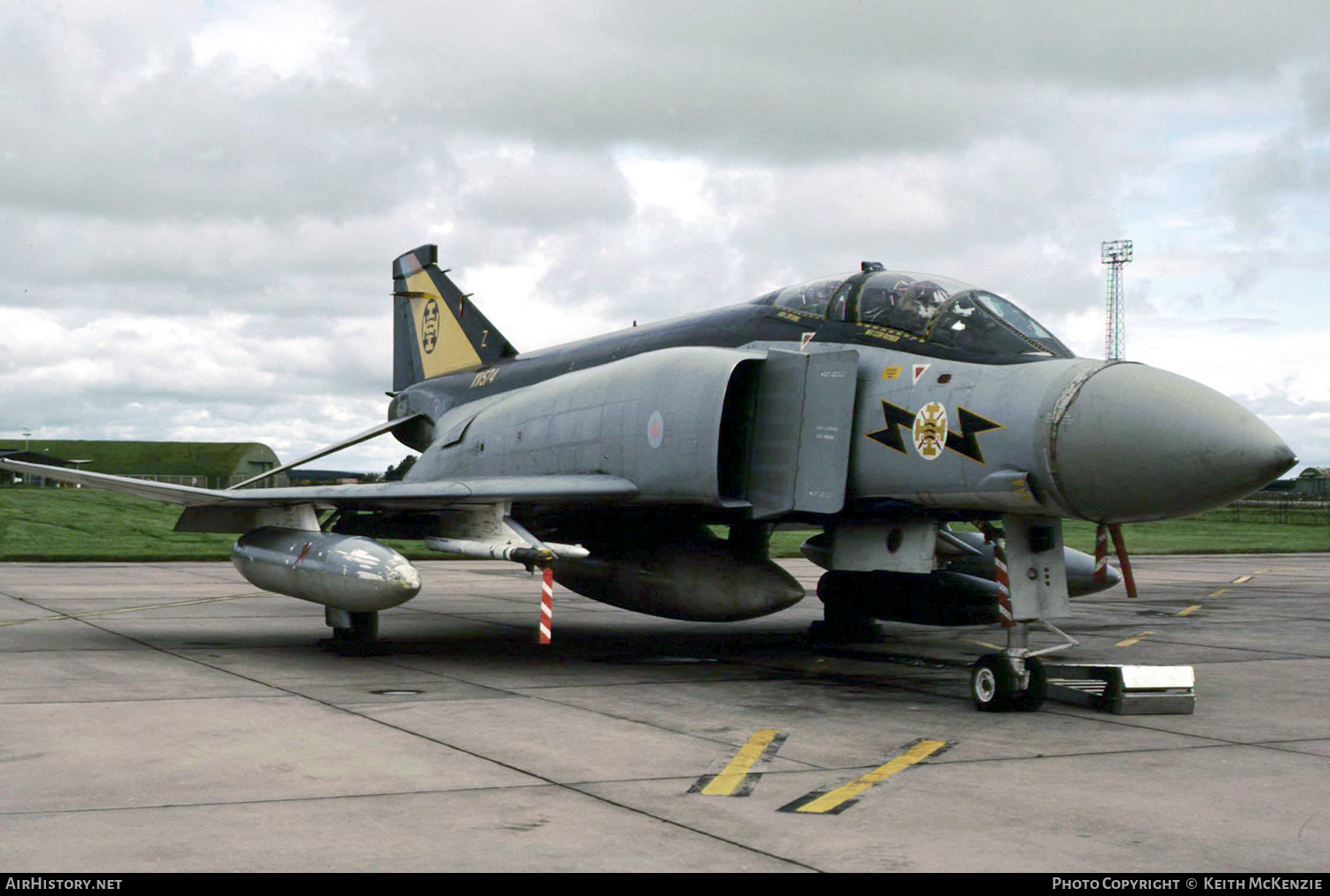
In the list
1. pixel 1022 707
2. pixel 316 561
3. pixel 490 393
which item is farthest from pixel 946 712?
pixel 490 393

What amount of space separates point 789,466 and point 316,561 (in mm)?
4470

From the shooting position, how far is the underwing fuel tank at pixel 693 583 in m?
11.4

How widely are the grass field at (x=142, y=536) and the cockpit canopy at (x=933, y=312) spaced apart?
13.5 meters

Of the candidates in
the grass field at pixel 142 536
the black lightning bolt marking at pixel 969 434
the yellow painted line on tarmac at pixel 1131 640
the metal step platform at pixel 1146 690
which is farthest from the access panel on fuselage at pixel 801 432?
the grass field at pixel 142 536

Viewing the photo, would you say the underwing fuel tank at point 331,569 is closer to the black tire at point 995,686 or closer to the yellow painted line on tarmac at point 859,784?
the black tire at point 995,686

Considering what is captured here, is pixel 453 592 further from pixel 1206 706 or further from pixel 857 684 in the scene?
pixel 1206 706

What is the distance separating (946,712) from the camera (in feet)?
27.6

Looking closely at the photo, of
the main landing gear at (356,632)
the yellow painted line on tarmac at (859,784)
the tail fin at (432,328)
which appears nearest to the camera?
the yellow painted line on tarmac at (859,784)

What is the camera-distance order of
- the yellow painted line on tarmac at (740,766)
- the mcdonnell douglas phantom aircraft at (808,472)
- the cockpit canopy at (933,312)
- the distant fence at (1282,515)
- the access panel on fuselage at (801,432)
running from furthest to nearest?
the distant fence at (1282,515)
the access panel on fuselage at (801,432)
the cockpit canopy at (933,312)
the mcdonnell douglas phantom aircraft at (808,472)
the yellow painted line on tarmac at (740,766)

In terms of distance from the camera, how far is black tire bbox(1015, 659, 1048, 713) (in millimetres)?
8312

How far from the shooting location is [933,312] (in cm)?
952

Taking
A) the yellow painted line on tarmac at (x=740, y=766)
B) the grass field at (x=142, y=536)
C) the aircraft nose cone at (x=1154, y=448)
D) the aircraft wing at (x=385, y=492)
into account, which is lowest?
the grass field at (x=142, y=536)

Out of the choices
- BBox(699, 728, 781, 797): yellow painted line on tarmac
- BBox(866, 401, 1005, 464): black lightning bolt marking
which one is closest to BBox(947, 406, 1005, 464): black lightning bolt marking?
BBox(866, 401, 1005, 464): black lightning bolt marking

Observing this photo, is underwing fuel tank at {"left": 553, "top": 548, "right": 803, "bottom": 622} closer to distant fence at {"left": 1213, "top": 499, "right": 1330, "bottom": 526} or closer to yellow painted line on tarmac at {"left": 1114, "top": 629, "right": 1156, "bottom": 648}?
yellow painted line on tarmac at {"left": 1114, "top": 629, "right": 1156, "bottom": 648}
